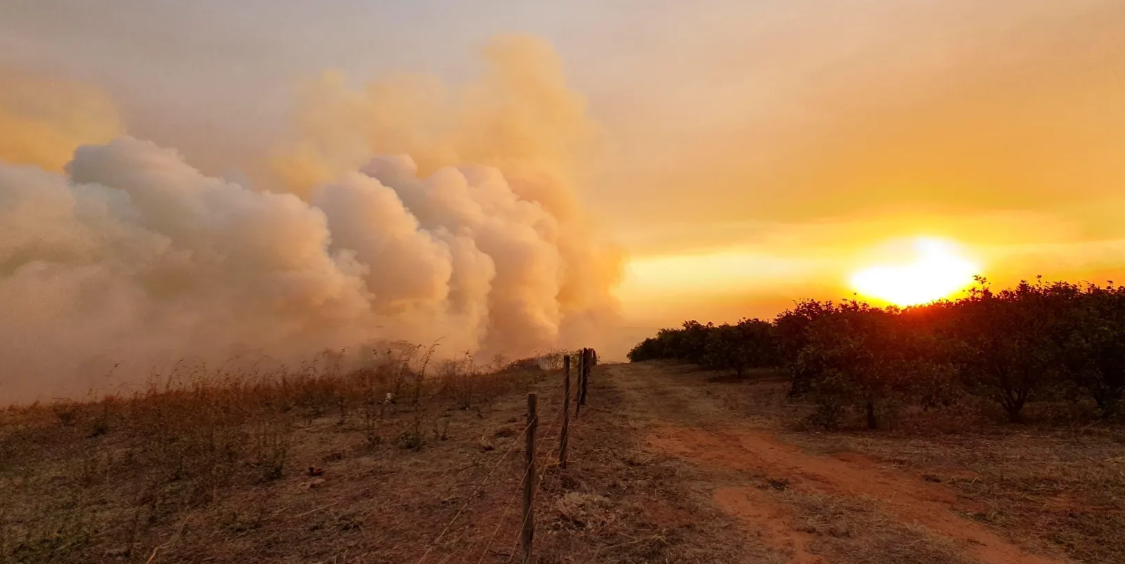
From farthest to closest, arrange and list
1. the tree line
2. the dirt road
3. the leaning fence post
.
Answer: the tree line < the dirt road < the leaning fence post

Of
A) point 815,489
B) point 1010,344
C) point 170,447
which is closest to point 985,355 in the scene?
point 1010,344

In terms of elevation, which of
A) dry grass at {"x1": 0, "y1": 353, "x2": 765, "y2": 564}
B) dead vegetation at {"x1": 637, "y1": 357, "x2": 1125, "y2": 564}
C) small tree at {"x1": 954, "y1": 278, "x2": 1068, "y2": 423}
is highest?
small tree at {"x1": 954, "y1": 278, "x2": 1068, "y2": 423}

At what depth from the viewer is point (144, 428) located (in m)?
11.9

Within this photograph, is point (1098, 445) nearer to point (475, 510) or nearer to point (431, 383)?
point (475, 510)

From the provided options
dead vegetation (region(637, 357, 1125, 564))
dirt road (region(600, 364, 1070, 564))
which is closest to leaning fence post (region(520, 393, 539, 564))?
dirt road (region(600, 364, 1070, 564))

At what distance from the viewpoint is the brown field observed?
5.84m

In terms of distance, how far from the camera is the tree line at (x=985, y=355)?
447 inches

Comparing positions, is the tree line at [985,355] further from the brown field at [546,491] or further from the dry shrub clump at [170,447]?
the dry shrub clump at [170,447]

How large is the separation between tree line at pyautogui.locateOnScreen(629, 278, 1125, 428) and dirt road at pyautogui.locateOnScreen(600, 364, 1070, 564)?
7.73 feet

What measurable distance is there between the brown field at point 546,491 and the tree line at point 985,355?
1.00 meters

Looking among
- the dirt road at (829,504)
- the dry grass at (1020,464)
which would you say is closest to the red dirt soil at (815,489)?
the dirt road at (829,504)

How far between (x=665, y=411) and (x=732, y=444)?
5.01m

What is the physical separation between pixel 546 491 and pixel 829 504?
406cm

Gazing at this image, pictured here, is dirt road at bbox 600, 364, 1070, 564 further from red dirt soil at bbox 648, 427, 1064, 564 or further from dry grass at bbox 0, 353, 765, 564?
dry grass at bbox 0, 353, 765, 564
